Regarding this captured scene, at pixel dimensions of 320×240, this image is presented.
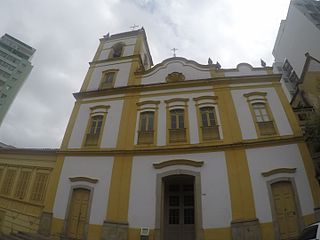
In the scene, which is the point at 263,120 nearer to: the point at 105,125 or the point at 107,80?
the point at 105,125

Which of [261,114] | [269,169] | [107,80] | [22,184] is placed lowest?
[22,184]

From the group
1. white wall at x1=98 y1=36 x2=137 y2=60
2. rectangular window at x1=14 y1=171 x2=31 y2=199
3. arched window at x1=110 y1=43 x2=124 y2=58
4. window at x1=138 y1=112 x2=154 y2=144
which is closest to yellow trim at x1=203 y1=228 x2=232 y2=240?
window at x1=138 y1=112 x2=154 y2=144

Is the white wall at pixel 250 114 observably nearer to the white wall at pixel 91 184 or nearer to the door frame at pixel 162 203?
the door frame at pixel 162 203

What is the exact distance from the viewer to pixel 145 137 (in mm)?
13070

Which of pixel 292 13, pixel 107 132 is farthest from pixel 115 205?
pixel 292 13

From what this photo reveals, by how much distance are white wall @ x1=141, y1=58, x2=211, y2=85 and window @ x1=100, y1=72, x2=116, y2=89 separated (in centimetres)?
247

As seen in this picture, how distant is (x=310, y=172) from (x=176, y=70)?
9938 mm

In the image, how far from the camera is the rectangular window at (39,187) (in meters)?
13.2

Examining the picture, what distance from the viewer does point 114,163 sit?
12383 millimetres

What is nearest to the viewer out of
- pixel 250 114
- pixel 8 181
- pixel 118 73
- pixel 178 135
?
pixel 178 135

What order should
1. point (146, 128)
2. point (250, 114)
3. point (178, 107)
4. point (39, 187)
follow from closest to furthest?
1. point (250, 114)
2. point (146, 128)
3. point (39, 187)
4. point (178, 107)

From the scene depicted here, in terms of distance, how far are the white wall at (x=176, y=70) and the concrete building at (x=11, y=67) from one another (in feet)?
145

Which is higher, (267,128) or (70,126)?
(70,126)

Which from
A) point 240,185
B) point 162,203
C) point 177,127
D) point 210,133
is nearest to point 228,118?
point 210,133
